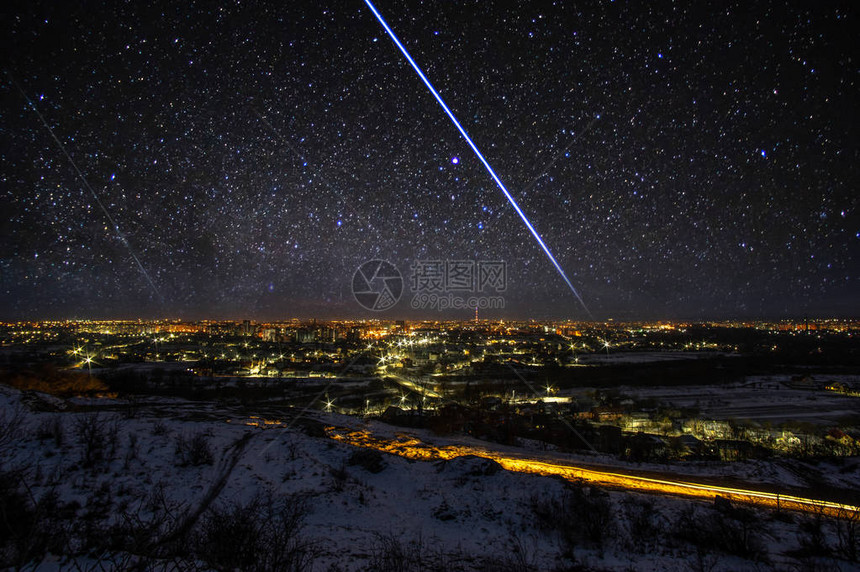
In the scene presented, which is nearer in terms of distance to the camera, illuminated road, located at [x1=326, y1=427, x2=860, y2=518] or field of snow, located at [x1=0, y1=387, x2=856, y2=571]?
field of snow, located at [x1=0, y1=387, x2=856, y2=571]

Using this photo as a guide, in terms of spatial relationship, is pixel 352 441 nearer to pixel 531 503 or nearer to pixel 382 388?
pixel 531 503

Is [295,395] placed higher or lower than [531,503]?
lower

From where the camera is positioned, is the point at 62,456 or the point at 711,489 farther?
the point at 711,489

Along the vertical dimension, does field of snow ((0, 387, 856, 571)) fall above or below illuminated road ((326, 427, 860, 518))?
above

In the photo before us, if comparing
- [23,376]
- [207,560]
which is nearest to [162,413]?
[207,560]

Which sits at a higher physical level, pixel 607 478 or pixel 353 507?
pixel 353 507

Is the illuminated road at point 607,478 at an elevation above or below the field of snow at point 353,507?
below

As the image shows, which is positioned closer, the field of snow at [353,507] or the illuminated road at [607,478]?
the field of snow at [353,507]

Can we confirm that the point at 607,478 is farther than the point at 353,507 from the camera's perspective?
Yes
